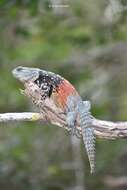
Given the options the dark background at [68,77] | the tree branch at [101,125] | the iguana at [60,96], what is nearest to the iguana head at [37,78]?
the iguana at [60,96]

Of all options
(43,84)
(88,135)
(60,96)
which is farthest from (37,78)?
(88,135)

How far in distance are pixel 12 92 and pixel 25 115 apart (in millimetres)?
3859

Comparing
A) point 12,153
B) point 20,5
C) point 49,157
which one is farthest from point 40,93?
point 49,157

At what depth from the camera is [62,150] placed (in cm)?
850

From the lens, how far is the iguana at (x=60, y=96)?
15.8 ft

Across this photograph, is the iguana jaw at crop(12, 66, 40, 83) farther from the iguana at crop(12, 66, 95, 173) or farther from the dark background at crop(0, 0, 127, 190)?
the dark background at crop(0, 0, 127, 190)

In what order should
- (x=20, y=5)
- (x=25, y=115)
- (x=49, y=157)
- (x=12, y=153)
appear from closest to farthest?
1. (x=25, y=115)
2. (x=20, y=5)
3. (x=12, y=153)
4. (x=49, y=157)

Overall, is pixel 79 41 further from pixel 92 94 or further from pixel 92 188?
pixel 92 188

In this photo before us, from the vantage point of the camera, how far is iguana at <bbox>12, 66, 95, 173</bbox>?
4.80m

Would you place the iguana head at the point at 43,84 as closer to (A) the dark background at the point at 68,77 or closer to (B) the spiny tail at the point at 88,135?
(B) the spiny tail at the point at 88,135

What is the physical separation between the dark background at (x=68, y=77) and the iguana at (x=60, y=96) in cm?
242

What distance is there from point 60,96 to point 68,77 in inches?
142

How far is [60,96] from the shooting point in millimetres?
5070

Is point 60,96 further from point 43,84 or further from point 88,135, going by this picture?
point 88,135
